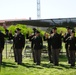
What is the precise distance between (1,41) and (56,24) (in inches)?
534

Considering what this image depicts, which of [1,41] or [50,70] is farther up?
[1,41]

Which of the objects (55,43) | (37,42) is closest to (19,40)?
Answer: (37,42)

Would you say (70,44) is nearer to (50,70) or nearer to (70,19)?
(50,70)

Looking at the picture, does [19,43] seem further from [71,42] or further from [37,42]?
[71,42]

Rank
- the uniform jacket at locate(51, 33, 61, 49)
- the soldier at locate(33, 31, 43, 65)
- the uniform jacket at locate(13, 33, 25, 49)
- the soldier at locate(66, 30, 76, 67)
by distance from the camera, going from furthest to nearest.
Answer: the uniform jacket at locate(13, 33, 25, 49), the soldier at locate(33, 31, 43, 65), the uniform jacket at locate(51, 33, 61, 49), the soldier at locate(66, 30, 76, 67)

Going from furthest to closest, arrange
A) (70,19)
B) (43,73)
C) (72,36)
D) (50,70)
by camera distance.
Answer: (70,19) < (72,36) < (50,70) < (43,73)

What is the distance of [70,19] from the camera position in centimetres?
2902

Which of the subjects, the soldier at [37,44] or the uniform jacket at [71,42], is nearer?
the uniform jacket at [71,42]

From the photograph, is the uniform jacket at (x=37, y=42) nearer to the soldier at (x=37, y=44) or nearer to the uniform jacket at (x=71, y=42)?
the soldier at (x=37, y=44)

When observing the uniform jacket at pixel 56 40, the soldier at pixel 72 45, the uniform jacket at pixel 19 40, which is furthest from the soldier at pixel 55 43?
the uniform jacket at pixel 19 40

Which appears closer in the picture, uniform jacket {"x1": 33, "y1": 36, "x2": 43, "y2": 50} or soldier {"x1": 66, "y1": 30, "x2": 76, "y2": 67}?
soldier {"x1": 66, "y1": 30, "x2": 76, "y2": 67}

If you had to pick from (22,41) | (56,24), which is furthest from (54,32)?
(56,24)

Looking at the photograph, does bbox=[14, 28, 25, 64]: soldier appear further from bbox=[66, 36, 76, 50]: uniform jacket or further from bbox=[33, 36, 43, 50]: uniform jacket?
bbox=[66, 36, 76, 50]: uniform jacket

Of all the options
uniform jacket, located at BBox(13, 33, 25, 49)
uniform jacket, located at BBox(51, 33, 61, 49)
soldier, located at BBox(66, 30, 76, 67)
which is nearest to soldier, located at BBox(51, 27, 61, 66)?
uniform jacket, located at BBox(51, 33, 61, 49)
